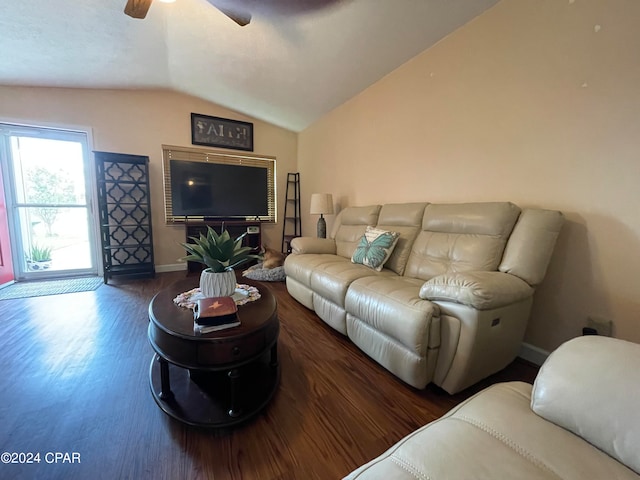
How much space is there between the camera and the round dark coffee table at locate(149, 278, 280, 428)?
42.6 inches

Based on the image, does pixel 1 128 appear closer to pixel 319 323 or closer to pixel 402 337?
pixel 319 323

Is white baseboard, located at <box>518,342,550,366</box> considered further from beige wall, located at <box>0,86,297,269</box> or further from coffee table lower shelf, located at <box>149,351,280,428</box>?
beige wall, located at <box>0,86,297,269</box>

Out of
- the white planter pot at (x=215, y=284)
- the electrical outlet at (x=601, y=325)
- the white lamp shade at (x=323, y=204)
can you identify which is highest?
the white lamp shade at (x=323, y=204)

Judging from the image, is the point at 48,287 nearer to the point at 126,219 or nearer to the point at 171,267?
the point at 126,219

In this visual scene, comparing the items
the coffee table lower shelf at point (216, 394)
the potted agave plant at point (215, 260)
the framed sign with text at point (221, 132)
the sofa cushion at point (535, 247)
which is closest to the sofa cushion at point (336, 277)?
the coffee table lower shelf at point (216, 394)

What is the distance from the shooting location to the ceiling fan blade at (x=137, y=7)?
1639mm

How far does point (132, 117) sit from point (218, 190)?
55.9 inches

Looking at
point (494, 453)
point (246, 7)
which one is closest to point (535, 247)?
point (494, 453)

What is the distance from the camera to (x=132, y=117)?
3477 mm

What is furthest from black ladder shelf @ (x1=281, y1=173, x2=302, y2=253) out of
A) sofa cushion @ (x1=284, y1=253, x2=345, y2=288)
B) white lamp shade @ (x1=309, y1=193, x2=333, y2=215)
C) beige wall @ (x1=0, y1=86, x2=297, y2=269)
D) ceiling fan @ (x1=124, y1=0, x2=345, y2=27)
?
ceiling fan @ (x1=124, y1=0, x2=345, y2=27)

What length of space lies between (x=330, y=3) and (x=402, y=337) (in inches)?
88.3

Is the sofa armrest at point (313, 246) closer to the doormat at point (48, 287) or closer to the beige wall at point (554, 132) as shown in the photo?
the beige wall at point (554, 132)

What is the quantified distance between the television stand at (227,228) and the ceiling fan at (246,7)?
2.40 meters

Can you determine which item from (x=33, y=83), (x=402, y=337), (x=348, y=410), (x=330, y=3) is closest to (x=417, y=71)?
(x=330, y=3)
